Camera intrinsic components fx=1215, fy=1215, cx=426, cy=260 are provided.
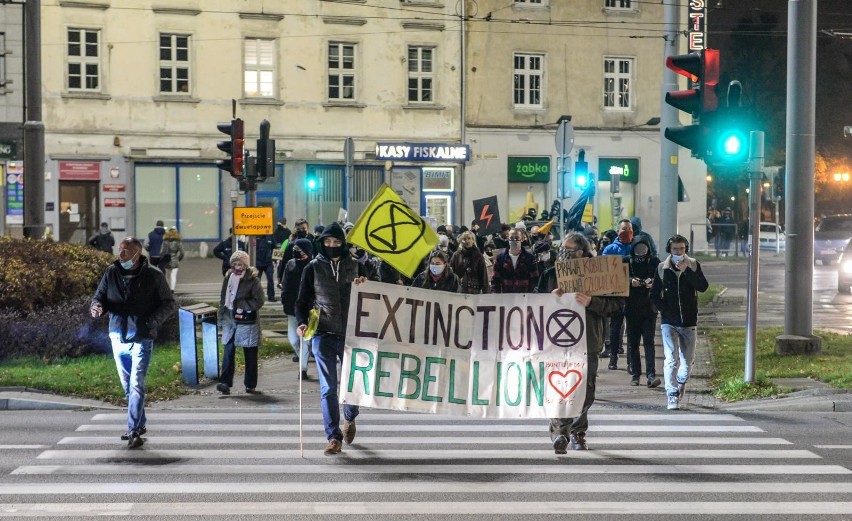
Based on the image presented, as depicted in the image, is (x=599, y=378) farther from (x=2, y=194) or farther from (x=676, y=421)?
(x=2, y=194)

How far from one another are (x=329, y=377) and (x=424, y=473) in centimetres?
130

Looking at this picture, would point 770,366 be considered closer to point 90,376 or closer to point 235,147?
point 235,147

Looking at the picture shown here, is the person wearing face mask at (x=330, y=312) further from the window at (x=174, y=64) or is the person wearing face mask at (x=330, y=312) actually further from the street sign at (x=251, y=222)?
the window at (x=174, y=64)

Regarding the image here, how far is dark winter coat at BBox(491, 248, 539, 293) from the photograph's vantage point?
51.9ft

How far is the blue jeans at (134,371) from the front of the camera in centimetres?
1045

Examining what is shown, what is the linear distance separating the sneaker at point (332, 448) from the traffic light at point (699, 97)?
5.54 meters

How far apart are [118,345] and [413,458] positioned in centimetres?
286

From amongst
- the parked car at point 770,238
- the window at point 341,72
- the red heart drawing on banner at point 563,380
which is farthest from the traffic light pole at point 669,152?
the parked car at point 770,238

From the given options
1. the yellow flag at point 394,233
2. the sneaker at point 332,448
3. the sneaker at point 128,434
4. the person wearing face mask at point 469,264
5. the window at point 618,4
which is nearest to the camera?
the sneaker at point 332,448

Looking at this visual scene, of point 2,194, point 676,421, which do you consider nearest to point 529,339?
point 676,421

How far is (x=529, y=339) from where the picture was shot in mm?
10312

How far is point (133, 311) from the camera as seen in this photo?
34.9 ft

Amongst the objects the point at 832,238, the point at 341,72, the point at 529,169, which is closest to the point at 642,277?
the point at 341,72

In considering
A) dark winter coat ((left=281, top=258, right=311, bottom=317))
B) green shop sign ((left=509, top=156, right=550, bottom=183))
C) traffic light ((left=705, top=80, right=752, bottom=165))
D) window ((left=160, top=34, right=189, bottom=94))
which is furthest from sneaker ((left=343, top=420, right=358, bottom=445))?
green shop sign ((left=509, top=156, right=550, bottom=183))
